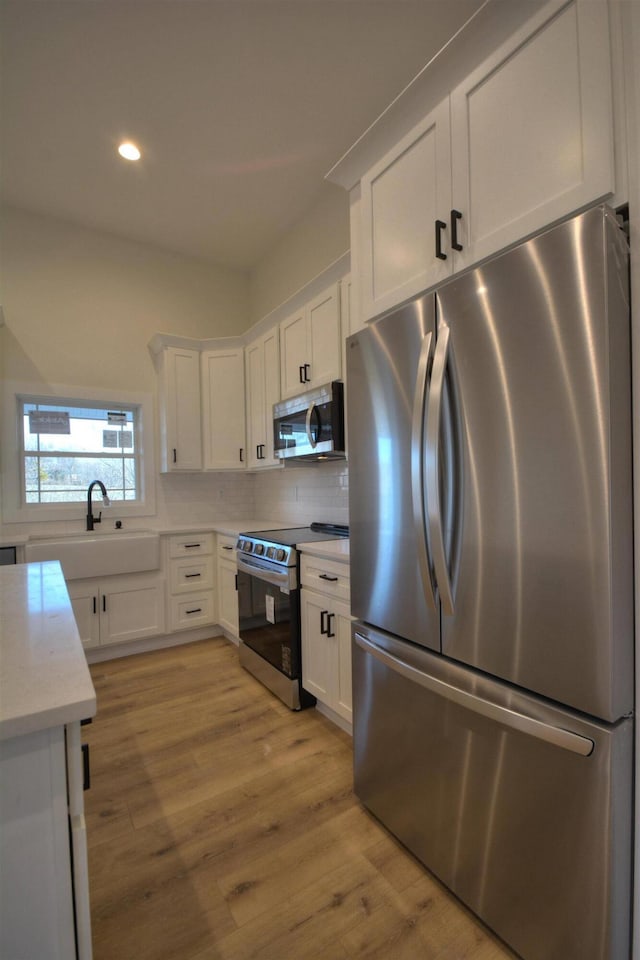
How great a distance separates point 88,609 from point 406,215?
316 cm

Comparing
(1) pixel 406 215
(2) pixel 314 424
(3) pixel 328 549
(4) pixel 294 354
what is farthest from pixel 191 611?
(1) pixel 406 215

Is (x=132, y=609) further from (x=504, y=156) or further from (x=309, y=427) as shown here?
(x=504, y=156)

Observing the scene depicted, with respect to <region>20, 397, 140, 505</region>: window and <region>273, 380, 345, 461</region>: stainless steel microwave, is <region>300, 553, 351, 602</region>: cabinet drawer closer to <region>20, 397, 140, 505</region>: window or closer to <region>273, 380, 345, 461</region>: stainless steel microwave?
<region>273, 380, 345, 461</region>: stainless steel microwave

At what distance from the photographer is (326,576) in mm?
2188

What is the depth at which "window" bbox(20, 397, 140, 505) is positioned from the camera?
3.43 metres

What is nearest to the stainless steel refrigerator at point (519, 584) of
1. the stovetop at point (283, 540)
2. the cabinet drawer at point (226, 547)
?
the stovetop at point (283, 540)

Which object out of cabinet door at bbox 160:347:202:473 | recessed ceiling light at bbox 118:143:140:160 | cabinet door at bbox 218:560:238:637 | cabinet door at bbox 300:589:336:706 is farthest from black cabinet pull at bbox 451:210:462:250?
cabinet door at bbox 160:347:202:473

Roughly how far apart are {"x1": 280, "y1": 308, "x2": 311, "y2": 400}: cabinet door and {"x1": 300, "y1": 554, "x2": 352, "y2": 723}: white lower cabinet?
1.20m

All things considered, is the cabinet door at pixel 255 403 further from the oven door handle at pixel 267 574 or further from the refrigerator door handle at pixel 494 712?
the refrigerator door handle at pixel 494 712

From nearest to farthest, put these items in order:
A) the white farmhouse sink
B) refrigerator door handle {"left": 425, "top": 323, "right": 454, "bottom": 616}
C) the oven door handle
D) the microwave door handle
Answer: refrigerator door handle {"left": 425, "top": 323, "right": 454, "bottom": 616}, the oven door handle, the microwave door handle, the white farmhouse sink

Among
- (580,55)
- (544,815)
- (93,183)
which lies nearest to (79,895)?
(544,815)

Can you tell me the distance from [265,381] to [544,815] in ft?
9.84

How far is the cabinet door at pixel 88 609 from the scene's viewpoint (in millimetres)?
3148

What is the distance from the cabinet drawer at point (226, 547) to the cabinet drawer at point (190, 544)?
121 millimetres
